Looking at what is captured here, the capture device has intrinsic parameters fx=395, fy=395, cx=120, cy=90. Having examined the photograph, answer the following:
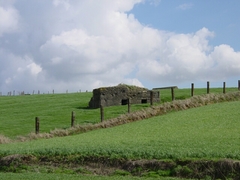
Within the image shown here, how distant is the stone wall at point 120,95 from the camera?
47844mm

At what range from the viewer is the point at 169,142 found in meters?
21.2

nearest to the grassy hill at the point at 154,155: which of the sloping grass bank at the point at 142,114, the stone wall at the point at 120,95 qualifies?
the sloping grass bank at the point at 142,114

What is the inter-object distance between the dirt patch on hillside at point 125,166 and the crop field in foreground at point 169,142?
430mm

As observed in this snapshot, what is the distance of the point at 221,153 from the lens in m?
17.4

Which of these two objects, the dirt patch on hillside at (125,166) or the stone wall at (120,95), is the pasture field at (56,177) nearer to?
the dirt patch on hillside at (125,166)

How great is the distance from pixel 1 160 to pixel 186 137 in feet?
34.2

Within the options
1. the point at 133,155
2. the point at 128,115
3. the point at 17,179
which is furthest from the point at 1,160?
the point at 128,115

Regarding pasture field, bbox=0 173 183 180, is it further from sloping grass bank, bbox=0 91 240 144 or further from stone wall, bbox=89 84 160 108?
stone wall, bbox=89 84 160 108

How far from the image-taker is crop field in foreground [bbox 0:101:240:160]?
18375mm

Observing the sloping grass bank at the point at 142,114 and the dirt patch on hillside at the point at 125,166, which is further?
the sloping grass bank at the point at 142,114

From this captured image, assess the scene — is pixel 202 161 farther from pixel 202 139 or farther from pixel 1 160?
pixel 1 160

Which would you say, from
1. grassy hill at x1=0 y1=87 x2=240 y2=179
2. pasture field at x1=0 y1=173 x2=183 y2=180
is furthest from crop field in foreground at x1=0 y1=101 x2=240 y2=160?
pasture field at x1=0 y1=173 x2=183 y2=180

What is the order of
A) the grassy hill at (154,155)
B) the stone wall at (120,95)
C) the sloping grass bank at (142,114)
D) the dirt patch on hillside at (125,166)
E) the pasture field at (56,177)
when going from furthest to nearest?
1. the stone wall at (120,95)
2. the sloping grass bank at (142,114)
3. the grassy hill at (154,155)
4. the pasture field at (56,177)
5. the dirt patch on hillside at (125,166)

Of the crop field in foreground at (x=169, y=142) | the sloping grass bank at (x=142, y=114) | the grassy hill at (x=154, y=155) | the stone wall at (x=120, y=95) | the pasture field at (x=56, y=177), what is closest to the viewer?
the pasture field at (x=56, y=177)
